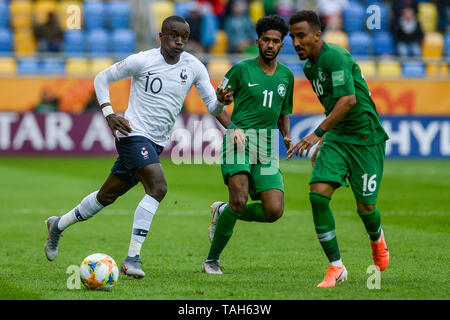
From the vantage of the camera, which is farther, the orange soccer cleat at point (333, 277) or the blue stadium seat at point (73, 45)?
→ the blue stadium seat at point (73, 45)

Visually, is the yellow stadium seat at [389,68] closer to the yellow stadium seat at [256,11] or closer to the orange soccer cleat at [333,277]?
the yellow stadium seat at [256,11]

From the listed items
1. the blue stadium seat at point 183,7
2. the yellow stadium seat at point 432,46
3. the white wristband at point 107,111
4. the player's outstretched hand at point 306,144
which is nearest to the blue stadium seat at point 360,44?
the yellow stadium seat at point 432,46

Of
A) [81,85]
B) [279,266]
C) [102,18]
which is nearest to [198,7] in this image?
[102,18]

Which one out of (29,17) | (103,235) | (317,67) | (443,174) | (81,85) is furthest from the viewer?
(29,17)

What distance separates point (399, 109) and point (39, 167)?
9.42 m

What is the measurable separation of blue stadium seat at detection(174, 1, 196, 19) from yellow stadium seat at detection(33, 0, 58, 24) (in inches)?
137

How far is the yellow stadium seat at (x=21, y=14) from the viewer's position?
23438 millimetres

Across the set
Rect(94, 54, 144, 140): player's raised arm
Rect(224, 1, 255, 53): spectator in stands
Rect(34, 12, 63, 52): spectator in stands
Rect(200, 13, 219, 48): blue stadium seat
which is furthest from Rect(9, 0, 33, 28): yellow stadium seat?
Rect(94, 54, 144, 140): player's raised arm

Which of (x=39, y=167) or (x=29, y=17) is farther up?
(x=29, y=17)

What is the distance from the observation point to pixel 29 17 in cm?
2348

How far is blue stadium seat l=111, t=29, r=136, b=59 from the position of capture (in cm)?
2358

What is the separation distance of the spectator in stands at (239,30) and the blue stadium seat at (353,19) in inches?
132

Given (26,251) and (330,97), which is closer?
(330,97)
